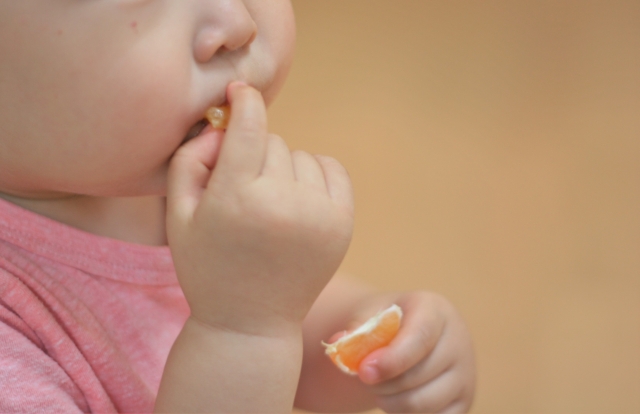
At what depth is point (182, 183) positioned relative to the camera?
1.20ft

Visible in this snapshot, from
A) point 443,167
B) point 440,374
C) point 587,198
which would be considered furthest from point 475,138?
point 440,374

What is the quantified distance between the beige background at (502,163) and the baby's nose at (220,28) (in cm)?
59

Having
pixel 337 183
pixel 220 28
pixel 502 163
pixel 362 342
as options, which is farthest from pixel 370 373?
pixel 502 163

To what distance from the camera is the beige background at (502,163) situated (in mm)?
870

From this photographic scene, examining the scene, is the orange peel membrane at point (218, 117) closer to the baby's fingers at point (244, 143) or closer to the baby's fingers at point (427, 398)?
the baby's fingers at point (244, 143)

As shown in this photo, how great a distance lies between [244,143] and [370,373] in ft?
0.61

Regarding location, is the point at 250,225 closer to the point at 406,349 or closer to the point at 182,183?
the point at 182,183

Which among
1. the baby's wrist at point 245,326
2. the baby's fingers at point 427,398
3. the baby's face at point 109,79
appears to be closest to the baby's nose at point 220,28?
the baby's face at point 109,79

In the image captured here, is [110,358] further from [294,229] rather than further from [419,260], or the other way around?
[419,260]

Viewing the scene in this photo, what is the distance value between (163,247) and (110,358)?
3.8 inches

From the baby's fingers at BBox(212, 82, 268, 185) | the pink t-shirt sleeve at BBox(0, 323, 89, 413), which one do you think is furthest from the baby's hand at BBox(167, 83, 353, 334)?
the pink t-shirt sleeve at BBox(0, 323, 89, 413)

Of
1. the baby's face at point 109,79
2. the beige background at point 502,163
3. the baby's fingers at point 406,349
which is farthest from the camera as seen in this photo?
the beige background at point 502,163

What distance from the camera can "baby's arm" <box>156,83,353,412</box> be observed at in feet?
1.14

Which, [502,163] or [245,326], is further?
[502,163]
